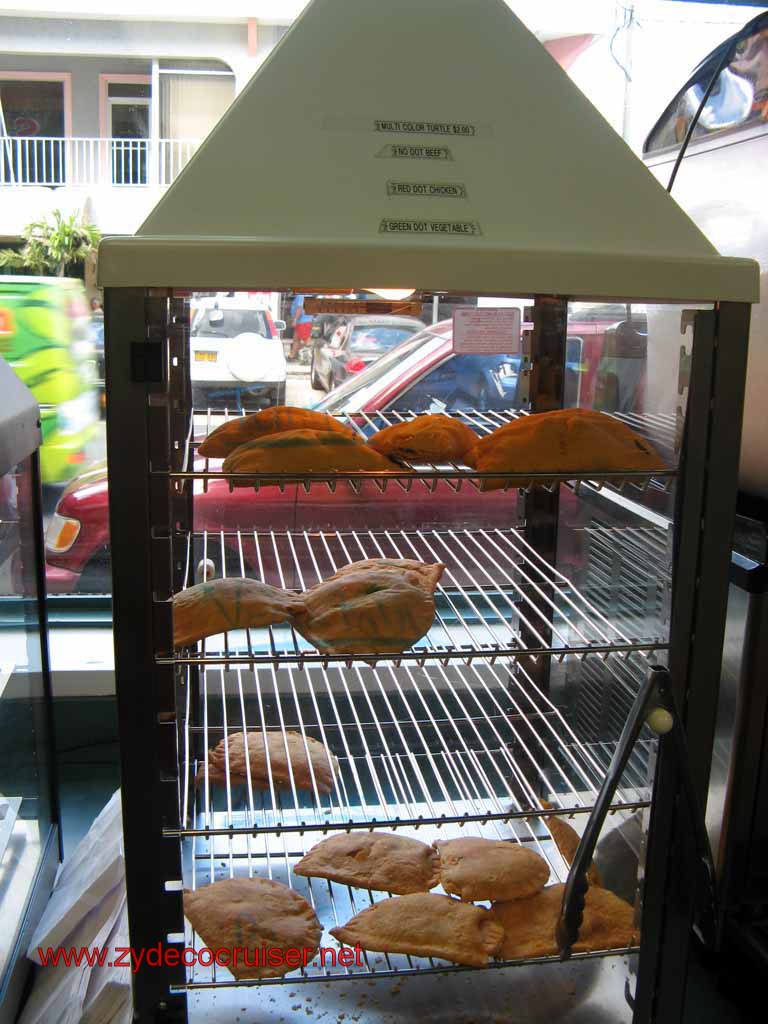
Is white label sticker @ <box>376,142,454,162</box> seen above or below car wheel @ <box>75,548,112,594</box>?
above

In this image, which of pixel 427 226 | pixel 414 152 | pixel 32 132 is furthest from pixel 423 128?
pixel 32 132

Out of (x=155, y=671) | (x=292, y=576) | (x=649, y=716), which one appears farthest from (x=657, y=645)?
(x=292, y=576)

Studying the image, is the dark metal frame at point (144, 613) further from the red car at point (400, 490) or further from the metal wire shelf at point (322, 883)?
the red car at point (400, 490)

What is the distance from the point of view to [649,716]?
1.05 meters

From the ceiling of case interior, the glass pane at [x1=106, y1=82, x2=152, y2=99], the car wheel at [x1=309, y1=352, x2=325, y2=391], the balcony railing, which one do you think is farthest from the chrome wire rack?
the glass pane at [x1=106, y1=82, x2=152, y2=99]

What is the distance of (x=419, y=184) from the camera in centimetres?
108

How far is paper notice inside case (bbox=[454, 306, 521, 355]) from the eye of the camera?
1.56 m

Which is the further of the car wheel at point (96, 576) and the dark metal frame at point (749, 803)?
the car wheel at point (96, 576)

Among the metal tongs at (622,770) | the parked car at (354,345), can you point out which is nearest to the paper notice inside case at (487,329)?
the parked car at (354,345)

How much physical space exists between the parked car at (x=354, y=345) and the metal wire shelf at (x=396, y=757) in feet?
1.98

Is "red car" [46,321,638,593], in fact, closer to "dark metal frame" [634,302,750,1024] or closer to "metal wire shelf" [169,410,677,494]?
"metal wire shelf" [169,410,677,494]

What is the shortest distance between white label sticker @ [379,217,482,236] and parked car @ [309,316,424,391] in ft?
2.41

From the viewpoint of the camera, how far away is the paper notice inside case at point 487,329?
1556 mm

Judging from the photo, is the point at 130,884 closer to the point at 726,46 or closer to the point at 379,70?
the point at 379,70
